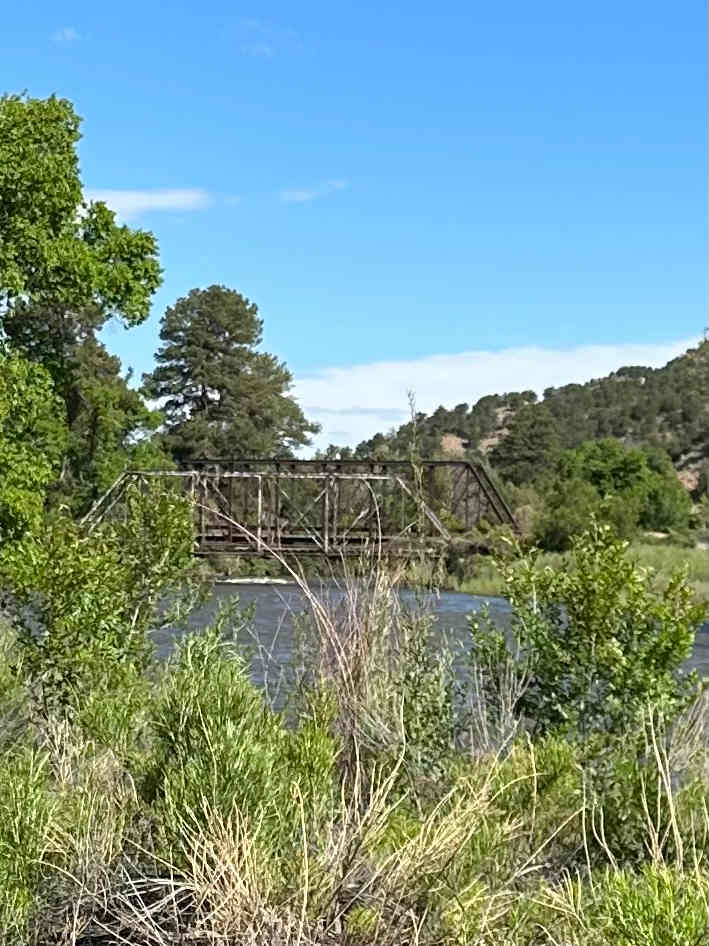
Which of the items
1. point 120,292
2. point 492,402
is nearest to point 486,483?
point 120,292

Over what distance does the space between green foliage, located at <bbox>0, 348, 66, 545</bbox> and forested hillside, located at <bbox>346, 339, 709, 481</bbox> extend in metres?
51.2

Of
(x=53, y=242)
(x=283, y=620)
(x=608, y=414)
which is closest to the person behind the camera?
(x=283, y=620)

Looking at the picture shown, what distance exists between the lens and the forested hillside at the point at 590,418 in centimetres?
8119

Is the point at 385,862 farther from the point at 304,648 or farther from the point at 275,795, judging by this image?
the point at 304,648

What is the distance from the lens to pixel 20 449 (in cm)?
2095

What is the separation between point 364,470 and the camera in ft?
198

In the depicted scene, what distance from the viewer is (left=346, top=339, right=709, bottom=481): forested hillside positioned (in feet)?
266

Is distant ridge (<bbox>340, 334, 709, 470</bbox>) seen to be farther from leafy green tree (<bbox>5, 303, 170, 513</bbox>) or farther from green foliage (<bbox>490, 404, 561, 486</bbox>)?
leafy green tree (<bbox>5, 303, 170, 513</bbox>)

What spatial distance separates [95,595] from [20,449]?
41.0ft

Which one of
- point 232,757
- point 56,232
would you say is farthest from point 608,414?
point 232,757

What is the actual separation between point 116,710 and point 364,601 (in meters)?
1.44

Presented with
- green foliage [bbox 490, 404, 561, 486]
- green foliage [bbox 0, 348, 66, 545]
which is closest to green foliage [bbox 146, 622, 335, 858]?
green foliage [bbox 0, 348, 66, 545]

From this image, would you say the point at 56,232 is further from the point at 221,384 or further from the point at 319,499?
the point at 221,384

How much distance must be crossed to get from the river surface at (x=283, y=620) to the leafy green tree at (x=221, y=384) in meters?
19.3
